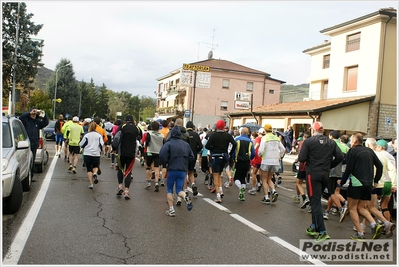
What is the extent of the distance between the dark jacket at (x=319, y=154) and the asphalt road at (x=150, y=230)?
1.19 meters

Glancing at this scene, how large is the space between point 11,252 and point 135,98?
141 metres

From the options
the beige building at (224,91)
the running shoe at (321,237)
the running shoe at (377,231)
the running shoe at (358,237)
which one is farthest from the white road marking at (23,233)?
the beige building at (224,91)

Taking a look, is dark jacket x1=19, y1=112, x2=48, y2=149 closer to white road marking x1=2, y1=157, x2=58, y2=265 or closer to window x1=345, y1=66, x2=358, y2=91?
white road marking x1=2, y1=157, x2=58, y2=265

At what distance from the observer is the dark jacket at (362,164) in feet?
22.0

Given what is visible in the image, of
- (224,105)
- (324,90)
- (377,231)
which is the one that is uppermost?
(324,90)

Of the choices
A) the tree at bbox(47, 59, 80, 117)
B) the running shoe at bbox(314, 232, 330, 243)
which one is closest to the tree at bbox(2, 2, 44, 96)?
the running shoe at bbox(314, 232, 330, 243)

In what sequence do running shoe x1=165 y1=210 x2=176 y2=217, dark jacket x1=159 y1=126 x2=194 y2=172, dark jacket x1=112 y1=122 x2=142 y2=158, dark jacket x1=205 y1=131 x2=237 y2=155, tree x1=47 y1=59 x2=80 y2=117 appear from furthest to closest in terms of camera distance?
tree x1=47 y1=59 x2=80 y2=117, dark jacket x1=205 y1=131 x2=237 y2=155, dark jacket x1=112 y1=122 x2=142 y2=158, dark jacket x1=159 y1=126 x2=194 y2=172, running shoe x1=165 y1=210 x2=176 y2=217

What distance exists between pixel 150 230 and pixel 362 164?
3.68 m

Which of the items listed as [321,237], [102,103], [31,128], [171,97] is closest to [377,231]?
[321,237]

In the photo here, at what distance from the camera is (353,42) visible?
28234 mm

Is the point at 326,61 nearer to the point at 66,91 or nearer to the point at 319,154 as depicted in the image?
the point at 319,154

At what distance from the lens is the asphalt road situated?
5133 millimetres

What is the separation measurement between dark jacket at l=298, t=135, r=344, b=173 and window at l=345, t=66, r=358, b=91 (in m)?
22.9

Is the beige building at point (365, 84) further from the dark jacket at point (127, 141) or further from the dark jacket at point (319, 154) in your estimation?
the dark jacket at point (319, 154)
